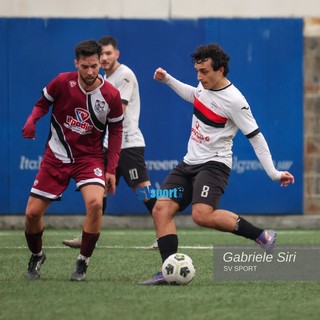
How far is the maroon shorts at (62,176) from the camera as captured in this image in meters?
9.16

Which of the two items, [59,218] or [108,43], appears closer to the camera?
[108,43]

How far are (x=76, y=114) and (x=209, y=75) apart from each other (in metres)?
1.08

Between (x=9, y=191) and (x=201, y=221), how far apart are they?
7519 mm

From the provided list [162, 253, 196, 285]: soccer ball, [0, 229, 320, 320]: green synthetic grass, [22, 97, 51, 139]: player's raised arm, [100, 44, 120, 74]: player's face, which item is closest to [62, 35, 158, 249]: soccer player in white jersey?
[100, 44, 120, 74]: player's face

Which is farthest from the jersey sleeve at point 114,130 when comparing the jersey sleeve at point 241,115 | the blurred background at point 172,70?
the blurred background at point 172,70

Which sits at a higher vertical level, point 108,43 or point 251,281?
point 108,43

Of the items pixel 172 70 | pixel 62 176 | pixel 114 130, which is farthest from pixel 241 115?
pixel 172 70

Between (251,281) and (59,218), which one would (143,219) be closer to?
(59,218)

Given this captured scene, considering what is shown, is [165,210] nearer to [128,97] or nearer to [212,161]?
[212,161]

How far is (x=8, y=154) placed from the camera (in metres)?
16.1

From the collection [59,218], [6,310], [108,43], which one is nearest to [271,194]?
[59,218]

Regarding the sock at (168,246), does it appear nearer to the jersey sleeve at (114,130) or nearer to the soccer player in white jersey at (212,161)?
the soccer player in white jersey at (212,161)

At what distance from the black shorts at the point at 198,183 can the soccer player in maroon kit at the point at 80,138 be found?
1.69 feet

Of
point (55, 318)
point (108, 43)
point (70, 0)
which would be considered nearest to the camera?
point (55, 318)
